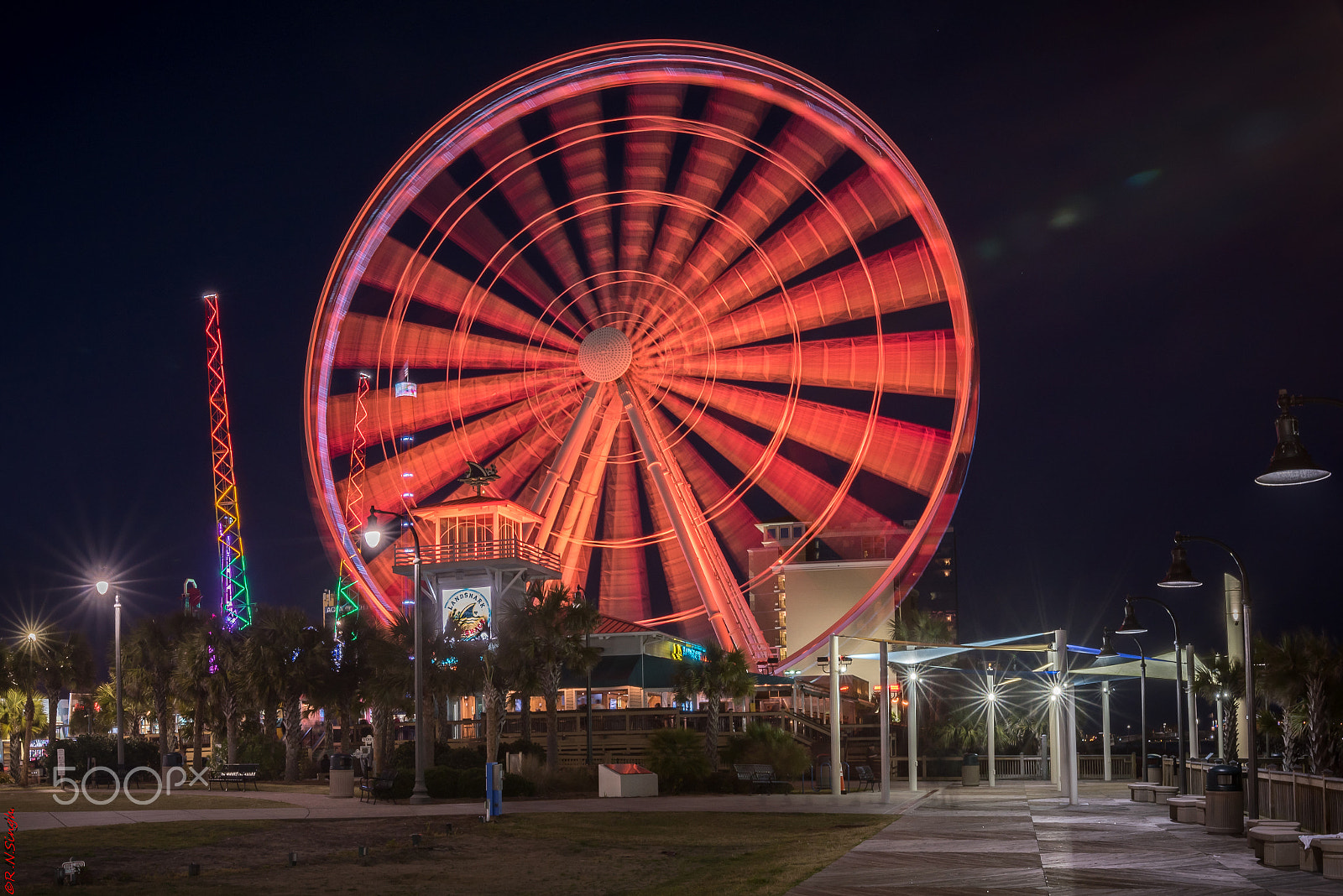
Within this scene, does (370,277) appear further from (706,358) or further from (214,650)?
(214,650)

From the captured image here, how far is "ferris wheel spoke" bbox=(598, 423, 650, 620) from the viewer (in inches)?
1571

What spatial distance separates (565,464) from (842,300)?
9.53 meters

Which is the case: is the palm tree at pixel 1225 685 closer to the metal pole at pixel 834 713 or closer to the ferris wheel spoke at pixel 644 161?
the metal pole at pixel 834 713

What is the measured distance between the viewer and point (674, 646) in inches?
2308

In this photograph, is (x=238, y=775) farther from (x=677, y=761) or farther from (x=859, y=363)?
(x=859, y=363)

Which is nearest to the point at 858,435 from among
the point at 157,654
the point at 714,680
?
the point at 714,680

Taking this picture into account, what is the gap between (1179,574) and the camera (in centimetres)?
1933

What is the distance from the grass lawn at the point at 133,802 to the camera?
24859 mm

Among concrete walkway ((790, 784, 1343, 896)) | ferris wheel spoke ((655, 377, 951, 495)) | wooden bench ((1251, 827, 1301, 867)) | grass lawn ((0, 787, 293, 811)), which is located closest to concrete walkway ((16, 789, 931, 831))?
grass lawn ((0, 787, 293, 811))

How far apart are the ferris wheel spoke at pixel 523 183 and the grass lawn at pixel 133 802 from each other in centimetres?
1685

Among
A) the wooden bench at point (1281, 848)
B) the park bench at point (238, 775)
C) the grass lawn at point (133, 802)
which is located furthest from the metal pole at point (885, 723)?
the park bench at point (238, 775)

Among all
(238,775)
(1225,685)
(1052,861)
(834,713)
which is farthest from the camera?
(1225,685)

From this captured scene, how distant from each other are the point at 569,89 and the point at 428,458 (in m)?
11.4

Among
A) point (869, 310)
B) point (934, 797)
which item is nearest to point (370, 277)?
point (869, 310)
